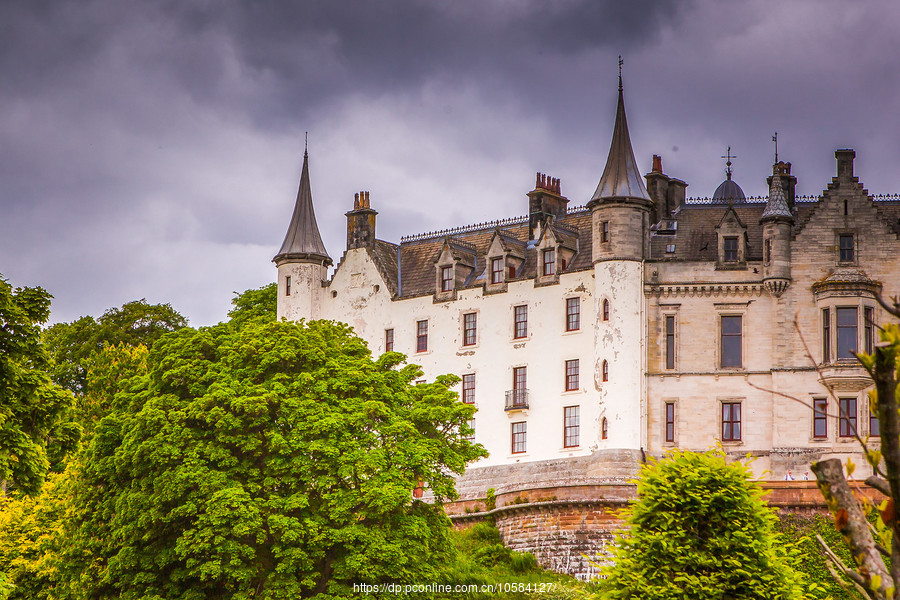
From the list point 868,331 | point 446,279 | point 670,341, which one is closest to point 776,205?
point 868,331

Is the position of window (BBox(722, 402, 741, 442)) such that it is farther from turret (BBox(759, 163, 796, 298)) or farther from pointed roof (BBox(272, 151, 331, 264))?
pointed roof (BBox(272, 151, 331, 264))

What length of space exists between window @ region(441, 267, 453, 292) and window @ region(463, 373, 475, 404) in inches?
173

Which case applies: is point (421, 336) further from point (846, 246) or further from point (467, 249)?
→ point (846, 246)

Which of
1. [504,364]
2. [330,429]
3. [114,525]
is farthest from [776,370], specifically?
[114,525]

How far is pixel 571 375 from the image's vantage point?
190 feet

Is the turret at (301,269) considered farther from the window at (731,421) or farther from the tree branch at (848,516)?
the tree branch at (848,516)

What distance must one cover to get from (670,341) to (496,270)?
30.7ft

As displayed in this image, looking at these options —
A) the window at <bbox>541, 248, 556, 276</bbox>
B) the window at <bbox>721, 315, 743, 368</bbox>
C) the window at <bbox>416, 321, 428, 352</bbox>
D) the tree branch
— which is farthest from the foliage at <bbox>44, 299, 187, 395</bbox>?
the tree branch

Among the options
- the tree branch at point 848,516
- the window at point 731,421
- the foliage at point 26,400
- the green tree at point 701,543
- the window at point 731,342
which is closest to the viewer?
the tree branch at point 848,516

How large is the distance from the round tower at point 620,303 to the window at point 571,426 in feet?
4.81

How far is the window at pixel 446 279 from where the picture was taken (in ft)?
207

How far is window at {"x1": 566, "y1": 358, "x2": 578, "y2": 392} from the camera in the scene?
57531 mm

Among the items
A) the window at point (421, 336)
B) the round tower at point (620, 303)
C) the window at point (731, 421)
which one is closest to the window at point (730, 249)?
the round tower at point (620, 303)

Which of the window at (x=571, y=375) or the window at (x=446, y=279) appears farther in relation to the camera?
the window at (x=446, y=279)
